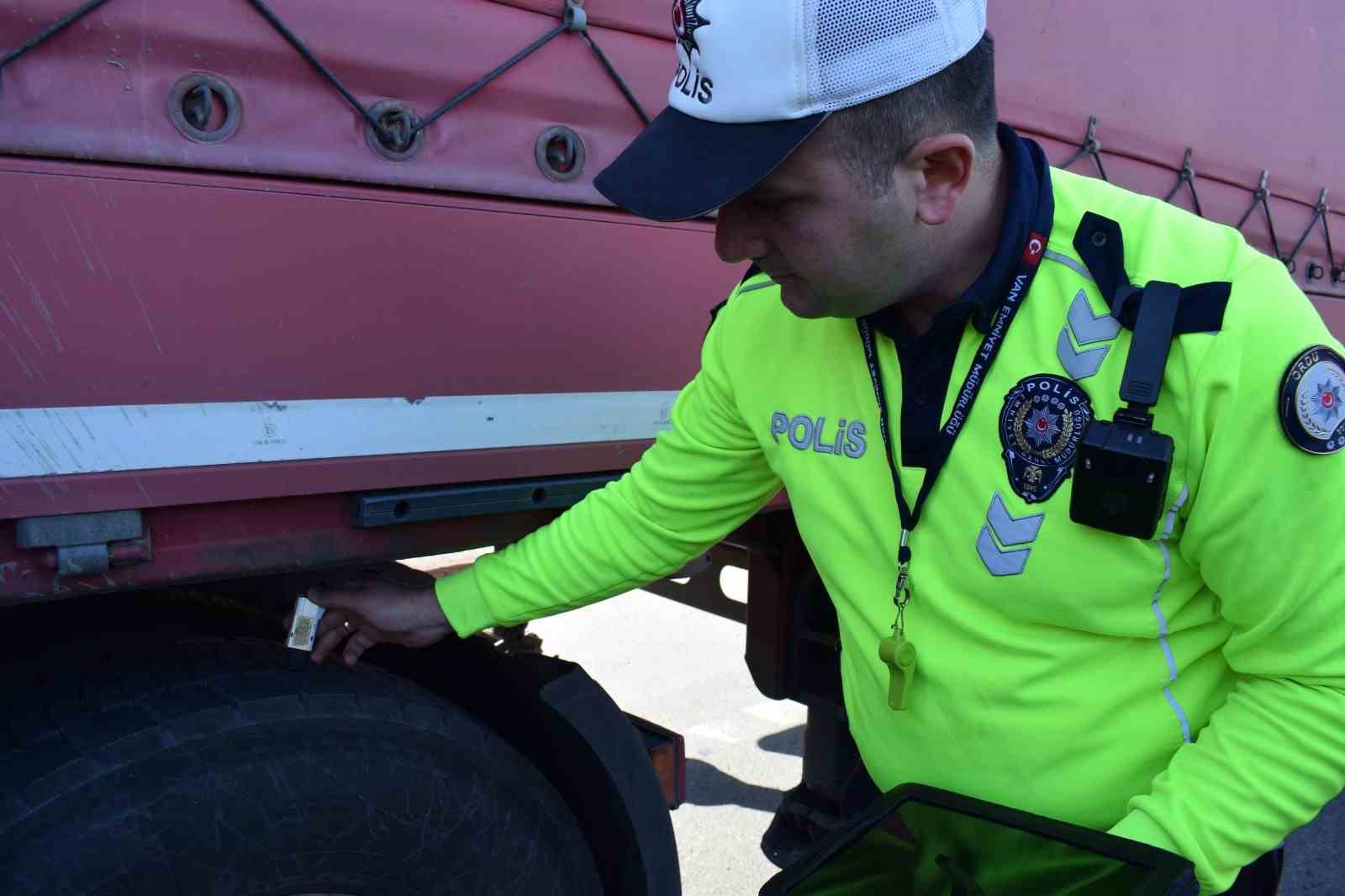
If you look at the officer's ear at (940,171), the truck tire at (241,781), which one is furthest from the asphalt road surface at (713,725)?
the officer's ear at (940,171)

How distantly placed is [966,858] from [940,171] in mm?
774

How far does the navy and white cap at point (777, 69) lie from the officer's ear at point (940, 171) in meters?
0.08

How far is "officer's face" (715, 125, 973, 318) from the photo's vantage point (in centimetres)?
129

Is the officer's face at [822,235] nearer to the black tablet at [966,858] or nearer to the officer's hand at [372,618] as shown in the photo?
the black tablet at [966,858]

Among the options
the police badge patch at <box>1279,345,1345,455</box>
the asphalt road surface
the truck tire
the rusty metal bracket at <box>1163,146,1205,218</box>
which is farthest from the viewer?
the asphalt road surface

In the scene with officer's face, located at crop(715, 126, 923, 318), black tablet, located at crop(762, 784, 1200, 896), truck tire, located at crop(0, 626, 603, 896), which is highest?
officer's face, located at crop(715, 126, 923, 318)

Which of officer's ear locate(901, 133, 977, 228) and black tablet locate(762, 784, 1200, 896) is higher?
officer's ear locate(901, 133, 977, 228)

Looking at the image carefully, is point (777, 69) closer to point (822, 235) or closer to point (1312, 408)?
point (822, 235)

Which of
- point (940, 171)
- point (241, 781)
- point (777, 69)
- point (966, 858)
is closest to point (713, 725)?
point (241, 781)

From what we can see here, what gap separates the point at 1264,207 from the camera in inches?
116

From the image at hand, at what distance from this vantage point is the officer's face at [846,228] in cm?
129

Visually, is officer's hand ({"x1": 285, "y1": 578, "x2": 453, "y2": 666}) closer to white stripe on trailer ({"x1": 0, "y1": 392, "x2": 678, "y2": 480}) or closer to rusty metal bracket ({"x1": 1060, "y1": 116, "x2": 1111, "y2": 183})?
white stripe on trailer ({"x1": 0, "y1": 392, "x2": 678, "y2": 480})

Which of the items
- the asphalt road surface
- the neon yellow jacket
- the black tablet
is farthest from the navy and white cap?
the asphalt road surface

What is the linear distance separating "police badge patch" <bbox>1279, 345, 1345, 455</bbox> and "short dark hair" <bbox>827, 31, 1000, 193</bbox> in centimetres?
43
